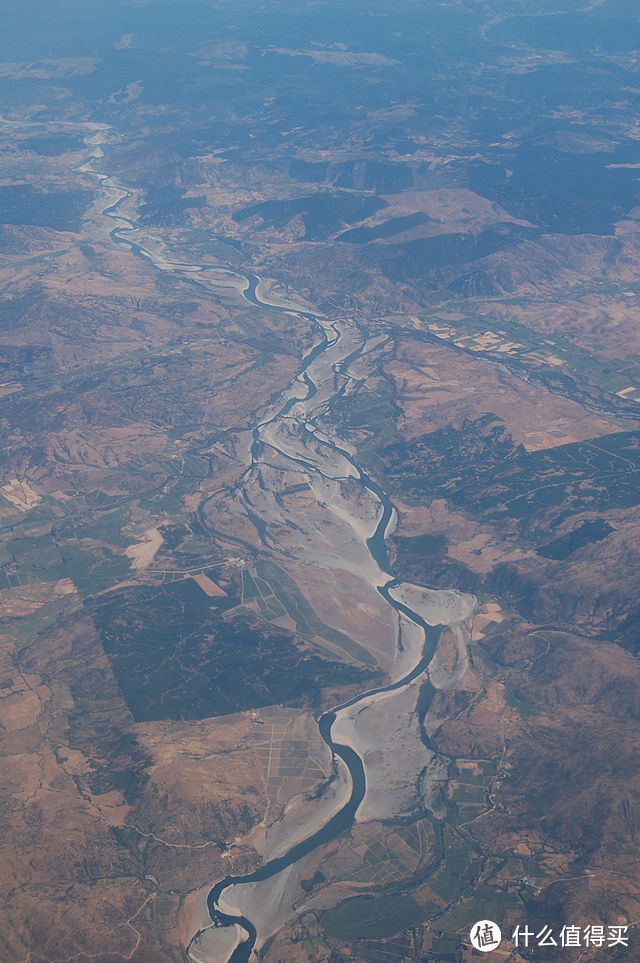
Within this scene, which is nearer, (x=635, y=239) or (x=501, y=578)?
(x=501, y=578)

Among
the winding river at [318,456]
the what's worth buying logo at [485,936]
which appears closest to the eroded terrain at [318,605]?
the winding river at [318,456]

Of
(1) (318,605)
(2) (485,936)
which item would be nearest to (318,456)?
(1) (318,605)

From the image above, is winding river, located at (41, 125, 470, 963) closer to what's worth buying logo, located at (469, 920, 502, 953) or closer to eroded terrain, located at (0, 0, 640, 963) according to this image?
eroded terrain, located at (0, 0, 640, 963)

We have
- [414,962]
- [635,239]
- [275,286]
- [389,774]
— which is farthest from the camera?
[635,239]

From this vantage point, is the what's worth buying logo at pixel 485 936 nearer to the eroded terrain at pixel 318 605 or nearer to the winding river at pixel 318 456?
the eroded terrain at pixel 318 605

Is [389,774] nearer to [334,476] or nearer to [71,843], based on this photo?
[71,843]

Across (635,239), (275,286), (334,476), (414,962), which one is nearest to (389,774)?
(414,962)

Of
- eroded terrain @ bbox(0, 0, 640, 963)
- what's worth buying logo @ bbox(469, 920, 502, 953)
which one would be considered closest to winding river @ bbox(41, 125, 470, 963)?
eroded terrain @ bbox(0, 0, 640, 963)

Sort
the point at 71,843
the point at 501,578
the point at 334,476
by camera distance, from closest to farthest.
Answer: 1. the point at 71,843
2. the point at 501,578
3. the point at 334,476
